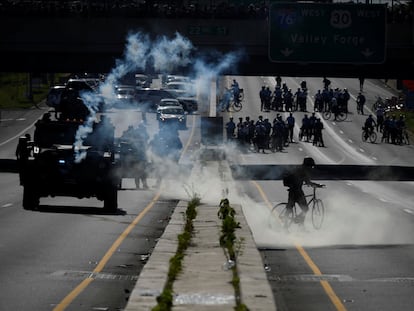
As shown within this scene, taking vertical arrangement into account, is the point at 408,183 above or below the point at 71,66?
below

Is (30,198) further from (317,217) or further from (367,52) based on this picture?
(367,52)

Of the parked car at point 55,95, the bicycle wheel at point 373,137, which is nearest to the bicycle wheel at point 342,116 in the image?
the bicycle wheel at point 373,137

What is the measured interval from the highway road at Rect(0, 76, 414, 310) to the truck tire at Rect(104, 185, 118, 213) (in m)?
0.26

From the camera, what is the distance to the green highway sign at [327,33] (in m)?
55.6

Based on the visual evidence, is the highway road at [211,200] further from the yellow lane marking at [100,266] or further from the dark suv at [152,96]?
the dark suv at [152,96]

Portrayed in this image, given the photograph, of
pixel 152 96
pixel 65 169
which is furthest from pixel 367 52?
pixel 65 169

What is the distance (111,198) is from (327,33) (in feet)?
93.4

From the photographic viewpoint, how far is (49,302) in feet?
52.3

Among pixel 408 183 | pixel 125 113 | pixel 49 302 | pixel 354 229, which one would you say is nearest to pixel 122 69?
pixel 408 183

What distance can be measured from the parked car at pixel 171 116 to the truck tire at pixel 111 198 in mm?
40333

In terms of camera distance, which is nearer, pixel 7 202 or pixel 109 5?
pixel 7 202

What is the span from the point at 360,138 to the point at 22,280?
65559 mm

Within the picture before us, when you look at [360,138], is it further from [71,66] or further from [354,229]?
[354,229]

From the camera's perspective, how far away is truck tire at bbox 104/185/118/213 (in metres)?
30.0
